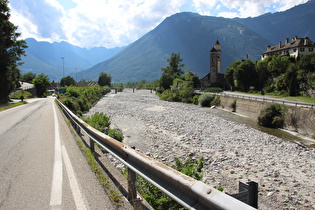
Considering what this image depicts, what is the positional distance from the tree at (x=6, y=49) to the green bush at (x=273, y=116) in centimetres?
3718

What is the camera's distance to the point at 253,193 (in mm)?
3000

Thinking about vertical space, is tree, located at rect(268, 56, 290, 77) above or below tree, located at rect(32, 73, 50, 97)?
above

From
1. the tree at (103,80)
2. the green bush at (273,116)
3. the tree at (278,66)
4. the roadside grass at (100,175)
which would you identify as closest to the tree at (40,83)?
the tree at (278,66)

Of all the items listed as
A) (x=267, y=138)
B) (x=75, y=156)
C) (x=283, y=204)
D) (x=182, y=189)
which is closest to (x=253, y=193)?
(x=182, y=189)

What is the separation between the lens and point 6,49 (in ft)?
124

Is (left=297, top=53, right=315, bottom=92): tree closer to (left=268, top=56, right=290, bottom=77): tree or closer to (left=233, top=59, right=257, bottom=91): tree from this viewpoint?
(left=268, top=56, right=290, bottom=77): tree

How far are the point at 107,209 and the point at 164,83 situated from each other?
295 feet

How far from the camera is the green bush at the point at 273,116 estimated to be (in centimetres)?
2750

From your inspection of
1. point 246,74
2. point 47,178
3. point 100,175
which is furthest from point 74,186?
point 246,74

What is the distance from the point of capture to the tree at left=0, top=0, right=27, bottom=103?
3572 centimetres

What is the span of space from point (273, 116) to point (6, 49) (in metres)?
39.8

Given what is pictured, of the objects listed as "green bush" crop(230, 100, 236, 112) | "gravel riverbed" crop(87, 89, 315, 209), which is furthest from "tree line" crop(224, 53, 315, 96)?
"gravel riverbed" crop(87, 89, 315, 209)

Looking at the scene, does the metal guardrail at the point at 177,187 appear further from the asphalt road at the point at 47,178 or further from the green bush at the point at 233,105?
the green bush at the point at 233,105

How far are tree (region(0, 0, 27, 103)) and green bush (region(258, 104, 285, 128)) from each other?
37.2 metres
